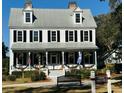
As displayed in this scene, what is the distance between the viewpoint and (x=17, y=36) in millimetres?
38125

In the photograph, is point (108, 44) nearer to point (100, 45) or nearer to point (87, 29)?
point (100, 45)

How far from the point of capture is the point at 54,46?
38.5 m

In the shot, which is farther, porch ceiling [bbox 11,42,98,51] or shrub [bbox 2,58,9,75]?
shrub [bbox 2,58,9,75]

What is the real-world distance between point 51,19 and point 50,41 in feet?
10.3

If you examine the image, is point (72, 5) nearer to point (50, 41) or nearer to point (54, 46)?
point (50, 41)

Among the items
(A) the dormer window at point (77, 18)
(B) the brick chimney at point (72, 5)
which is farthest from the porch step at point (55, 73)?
(B) the brick chimney at point (72, 5)

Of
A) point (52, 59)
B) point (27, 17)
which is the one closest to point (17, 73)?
point (52, 59)

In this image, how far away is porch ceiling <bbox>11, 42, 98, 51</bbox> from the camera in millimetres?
37719

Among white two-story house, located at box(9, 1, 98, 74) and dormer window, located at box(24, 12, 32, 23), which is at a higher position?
dormer window, located at box(24, 12, 32, 23)

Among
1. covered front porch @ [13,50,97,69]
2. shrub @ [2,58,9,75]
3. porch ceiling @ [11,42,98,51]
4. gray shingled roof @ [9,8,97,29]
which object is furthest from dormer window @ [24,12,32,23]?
shrub @ [2,58,9,75]

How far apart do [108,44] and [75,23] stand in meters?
12.6

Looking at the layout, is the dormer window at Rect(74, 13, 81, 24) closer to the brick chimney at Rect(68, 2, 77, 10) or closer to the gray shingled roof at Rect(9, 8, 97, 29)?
the gray shingled roof at Rect(9, 8, 97, 29)

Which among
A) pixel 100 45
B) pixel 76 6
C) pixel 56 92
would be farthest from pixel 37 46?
pixel 56 92

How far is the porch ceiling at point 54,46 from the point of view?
37.7 metres
